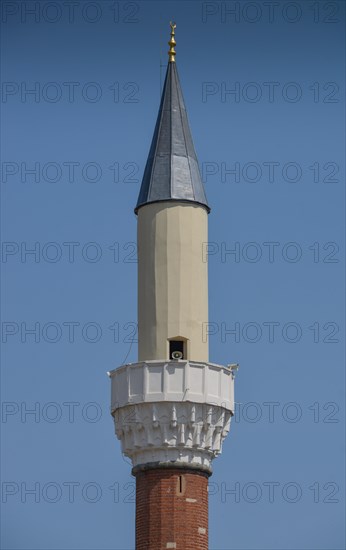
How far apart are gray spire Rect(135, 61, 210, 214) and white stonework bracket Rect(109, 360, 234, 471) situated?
5383 mm

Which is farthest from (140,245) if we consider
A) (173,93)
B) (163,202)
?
(173,93)

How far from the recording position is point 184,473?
56.2 meters

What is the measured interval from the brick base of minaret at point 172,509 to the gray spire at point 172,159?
844 cm

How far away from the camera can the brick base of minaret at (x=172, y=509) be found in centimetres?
5525

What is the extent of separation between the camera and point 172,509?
55.4 metres

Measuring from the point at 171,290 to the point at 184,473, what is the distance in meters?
5.55

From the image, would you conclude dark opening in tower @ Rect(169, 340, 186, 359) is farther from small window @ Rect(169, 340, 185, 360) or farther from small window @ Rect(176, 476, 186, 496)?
small window @ Rect(176, 476, 186, 496)

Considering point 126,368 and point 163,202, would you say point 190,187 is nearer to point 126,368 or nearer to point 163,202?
point 163,202

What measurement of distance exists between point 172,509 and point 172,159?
10.9m

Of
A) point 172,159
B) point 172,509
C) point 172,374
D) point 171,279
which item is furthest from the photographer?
point 172,159

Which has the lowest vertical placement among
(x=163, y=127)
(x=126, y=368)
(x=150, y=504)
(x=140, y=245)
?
(x=150, y=504)

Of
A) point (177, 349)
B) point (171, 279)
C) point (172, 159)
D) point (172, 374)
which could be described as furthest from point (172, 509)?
point (172, 159)

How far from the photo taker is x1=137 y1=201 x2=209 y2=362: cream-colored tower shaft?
5766cm

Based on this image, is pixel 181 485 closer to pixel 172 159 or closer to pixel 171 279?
pixel 171 279
